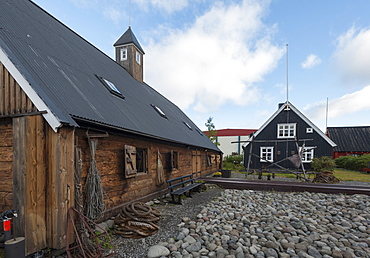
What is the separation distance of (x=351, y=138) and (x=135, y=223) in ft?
109

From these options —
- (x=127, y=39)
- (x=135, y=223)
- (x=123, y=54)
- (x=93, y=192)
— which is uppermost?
(x=127, y=39)

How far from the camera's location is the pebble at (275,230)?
4.56 meters

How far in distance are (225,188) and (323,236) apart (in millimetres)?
6471

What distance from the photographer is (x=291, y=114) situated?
22.4 metres

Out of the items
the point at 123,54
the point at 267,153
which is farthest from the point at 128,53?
the point at 267,153

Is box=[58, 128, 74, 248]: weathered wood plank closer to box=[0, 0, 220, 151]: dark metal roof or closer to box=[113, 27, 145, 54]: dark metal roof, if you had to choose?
box=[0, 0, 220, 151]: dark metal roof

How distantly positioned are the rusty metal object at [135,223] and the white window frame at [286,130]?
20.1 meters

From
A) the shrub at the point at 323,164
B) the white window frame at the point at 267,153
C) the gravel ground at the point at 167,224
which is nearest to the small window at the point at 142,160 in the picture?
the gravel ground at the point at 167,224

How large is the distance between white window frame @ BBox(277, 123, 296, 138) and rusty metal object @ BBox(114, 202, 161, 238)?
2015cm

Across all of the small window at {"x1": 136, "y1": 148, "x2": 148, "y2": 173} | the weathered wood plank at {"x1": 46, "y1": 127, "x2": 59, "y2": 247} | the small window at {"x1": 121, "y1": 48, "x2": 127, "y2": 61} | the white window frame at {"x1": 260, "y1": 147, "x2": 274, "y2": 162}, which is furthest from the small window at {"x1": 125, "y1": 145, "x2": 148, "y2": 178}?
the white window frame at {"x1": 260, "y1": 147, "x2": 274, "y2": 162}

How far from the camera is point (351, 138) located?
28969 millimetres

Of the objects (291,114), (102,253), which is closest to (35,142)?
(102,253)

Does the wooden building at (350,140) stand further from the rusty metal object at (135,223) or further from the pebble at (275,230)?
the rusty metal object at (135,223)

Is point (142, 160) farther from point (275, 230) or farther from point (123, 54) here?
point (123, 54)
